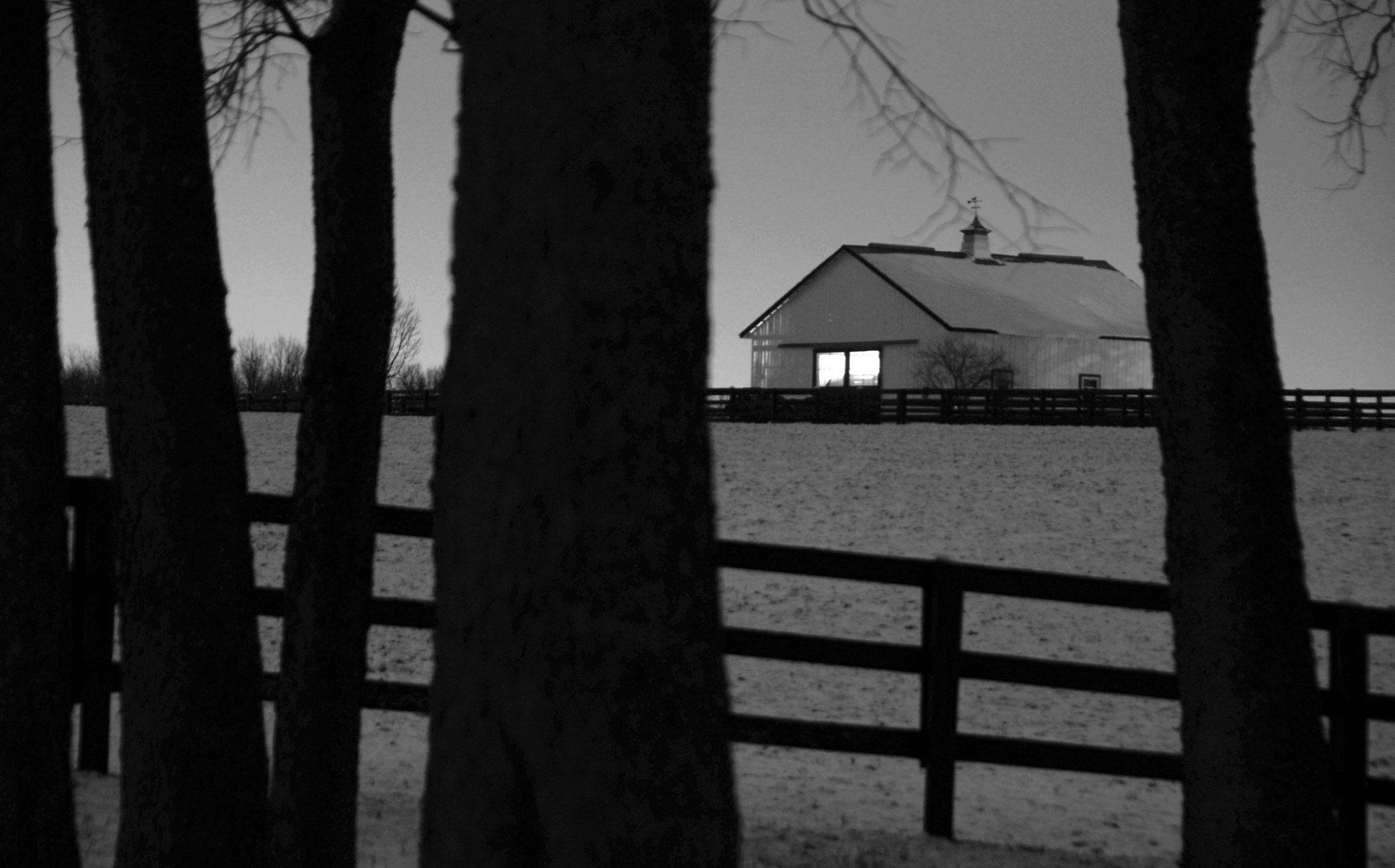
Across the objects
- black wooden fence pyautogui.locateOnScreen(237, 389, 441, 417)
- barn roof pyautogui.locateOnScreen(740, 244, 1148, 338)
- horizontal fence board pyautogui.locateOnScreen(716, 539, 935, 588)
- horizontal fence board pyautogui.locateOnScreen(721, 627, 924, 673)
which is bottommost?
horizontal fence board pyautogui.locateOnScreen(721, 627, 924, 673)

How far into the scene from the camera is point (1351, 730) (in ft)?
18.1

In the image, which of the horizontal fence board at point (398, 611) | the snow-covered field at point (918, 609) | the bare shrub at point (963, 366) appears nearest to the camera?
the horizontal fence board at point (398, 611)

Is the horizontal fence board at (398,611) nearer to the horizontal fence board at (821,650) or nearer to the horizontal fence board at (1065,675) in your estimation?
the horizontal fence board at (821,650)

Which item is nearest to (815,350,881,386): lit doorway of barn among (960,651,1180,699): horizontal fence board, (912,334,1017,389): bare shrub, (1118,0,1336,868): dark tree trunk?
(912,334,1017,389): bare shrub

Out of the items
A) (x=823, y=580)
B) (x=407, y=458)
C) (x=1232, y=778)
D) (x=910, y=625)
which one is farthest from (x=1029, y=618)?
(x=407, y=458)

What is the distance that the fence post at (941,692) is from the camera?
5.71m

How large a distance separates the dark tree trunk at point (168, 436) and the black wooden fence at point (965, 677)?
5.27ft

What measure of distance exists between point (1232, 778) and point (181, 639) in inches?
129

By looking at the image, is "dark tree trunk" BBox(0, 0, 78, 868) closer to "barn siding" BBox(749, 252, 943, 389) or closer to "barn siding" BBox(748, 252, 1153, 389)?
"barn siding" BBox(748, 252, 1153, 389)

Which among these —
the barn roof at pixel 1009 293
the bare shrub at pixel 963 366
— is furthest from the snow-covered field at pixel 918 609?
the barn roof at pixel 1009 293

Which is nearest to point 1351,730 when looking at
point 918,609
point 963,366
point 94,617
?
point 94,617

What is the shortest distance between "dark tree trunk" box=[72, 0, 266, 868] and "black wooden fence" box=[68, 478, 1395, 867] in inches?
63.2

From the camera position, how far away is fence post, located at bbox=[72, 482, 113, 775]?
Result: 6.14 metres

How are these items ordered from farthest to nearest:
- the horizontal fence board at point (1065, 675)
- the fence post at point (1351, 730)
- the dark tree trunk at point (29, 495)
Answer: the horizontal fence board at point (1065, 675), the fence post at point (1351, 730), the dark tree trunk at point (29, 495)
